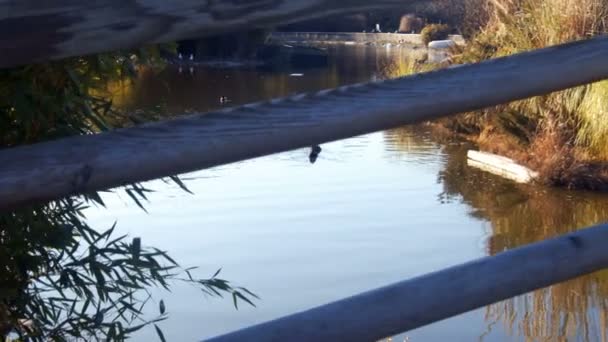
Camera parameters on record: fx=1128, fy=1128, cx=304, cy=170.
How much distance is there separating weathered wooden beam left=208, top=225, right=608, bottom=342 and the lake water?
1934 mm

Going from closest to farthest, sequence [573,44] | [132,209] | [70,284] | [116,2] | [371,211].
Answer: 1. [116,2]
2. [573,44]
3. [70,284]
4. [132,209]
5. [371,211]

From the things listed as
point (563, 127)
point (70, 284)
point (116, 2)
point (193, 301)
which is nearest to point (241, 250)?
point (193, 301)

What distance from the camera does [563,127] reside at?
1051 cm

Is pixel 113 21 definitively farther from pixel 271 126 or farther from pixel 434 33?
pixel 434 33

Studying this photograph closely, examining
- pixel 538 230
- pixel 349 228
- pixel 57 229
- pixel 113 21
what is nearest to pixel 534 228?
pixel 538 230

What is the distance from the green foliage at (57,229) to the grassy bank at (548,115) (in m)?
7.14

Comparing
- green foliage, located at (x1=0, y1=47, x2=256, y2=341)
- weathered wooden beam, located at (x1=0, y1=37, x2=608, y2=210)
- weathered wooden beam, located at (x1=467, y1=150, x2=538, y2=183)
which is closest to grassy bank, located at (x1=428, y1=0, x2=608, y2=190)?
weathered wooden beam, located at (x1=467, y1=150, x2=538, y2=183)

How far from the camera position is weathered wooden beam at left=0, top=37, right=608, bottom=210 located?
1.12 metres

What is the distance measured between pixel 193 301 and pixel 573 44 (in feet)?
14.0

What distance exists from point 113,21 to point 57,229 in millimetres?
1528

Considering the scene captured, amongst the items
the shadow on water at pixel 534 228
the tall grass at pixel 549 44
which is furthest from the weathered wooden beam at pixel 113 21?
the tall grass at pixel 549 44

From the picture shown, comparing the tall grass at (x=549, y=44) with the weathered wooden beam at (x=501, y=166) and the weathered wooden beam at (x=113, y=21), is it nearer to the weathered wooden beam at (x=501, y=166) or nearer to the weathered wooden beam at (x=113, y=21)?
the weathered wooden beam at (x=501, y=166)

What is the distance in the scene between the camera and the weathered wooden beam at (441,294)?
1.25m

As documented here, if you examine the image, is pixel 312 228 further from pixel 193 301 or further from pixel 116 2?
pixel 116 2
